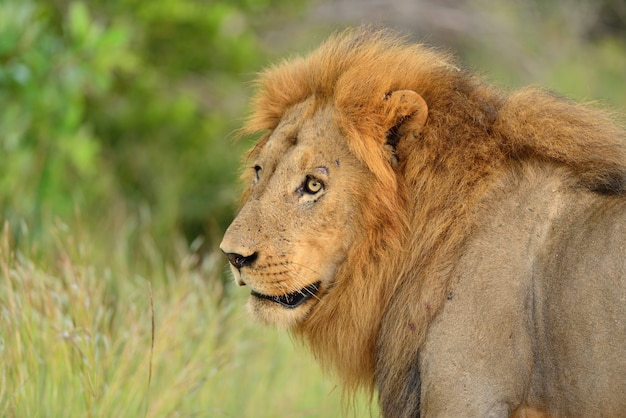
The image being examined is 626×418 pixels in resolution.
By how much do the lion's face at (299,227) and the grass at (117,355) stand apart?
0.85 feet

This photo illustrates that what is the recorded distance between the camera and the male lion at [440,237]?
3.26 meters

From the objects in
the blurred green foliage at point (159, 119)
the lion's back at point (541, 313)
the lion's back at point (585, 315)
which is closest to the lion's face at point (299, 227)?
the lion's back at point (541, 313)

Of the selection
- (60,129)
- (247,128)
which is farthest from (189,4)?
(247,128)

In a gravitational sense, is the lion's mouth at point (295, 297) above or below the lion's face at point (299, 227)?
below

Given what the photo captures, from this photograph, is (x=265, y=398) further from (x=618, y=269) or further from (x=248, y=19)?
(x=248, y=19)

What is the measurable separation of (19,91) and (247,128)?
2.63 metres

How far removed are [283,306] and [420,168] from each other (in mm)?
756

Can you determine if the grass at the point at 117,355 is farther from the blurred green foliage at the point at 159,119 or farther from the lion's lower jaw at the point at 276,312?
the blurred green foliage at the point at 159,119

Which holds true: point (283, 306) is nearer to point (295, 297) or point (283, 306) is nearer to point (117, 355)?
point (295, 297)

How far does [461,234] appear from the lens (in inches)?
139

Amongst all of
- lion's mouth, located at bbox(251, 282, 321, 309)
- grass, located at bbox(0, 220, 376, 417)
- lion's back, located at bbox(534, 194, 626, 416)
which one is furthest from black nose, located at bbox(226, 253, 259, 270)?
lion's back, located at bbox(534, 194, 626, 416)

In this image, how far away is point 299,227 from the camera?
12.0 ft

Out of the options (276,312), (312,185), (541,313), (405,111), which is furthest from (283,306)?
(541,313)

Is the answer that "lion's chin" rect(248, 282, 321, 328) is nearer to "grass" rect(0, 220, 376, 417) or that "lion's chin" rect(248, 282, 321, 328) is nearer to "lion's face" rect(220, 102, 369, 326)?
"lion's face" rect(220, 102, 369, 326)
